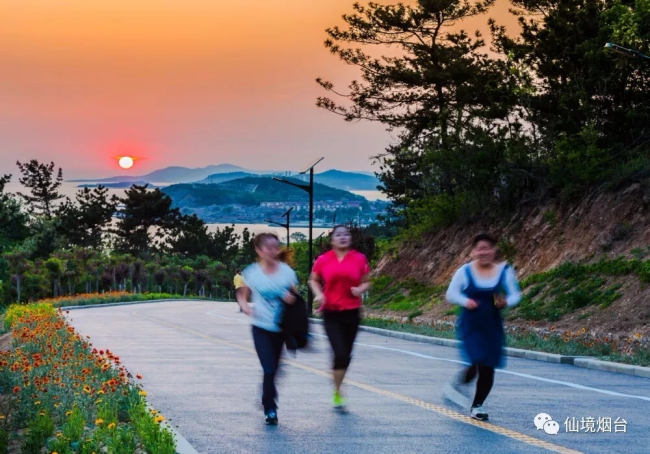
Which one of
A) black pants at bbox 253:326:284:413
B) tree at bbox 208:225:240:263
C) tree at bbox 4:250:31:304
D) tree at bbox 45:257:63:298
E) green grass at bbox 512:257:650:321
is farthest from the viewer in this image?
tree at bbox 208:225:240:263

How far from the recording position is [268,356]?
32.1 ft

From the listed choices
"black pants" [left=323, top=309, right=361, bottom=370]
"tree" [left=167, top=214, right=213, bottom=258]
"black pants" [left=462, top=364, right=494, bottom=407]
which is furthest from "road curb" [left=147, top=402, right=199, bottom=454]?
"tree" [left=167, top=214, right=213, bottom=258]

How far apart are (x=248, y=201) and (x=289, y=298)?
176 meters

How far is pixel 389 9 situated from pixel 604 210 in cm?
1895

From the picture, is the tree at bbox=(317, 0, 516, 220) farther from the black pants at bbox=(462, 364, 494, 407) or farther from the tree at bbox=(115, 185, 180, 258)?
the tree at bbox=(115, 185, 180, 258)

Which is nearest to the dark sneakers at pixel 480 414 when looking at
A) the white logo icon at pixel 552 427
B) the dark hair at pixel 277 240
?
the white logo icon at pixel 552 427

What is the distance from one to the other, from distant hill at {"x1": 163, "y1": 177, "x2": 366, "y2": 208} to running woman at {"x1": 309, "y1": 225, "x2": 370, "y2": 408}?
14598 cm

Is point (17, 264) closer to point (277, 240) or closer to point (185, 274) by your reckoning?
point (185, 274)

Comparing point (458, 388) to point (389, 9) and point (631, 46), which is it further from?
point (389, 9)

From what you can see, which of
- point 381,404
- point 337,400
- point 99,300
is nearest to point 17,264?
point 99,300

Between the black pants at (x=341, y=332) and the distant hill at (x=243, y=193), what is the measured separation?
14609 cm

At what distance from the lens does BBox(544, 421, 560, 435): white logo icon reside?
947cm

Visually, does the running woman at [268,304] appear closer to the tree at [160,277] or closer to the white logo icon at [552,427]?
the white logo icon at [552,427]

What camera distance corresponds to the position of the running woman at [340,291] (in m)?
10.6
